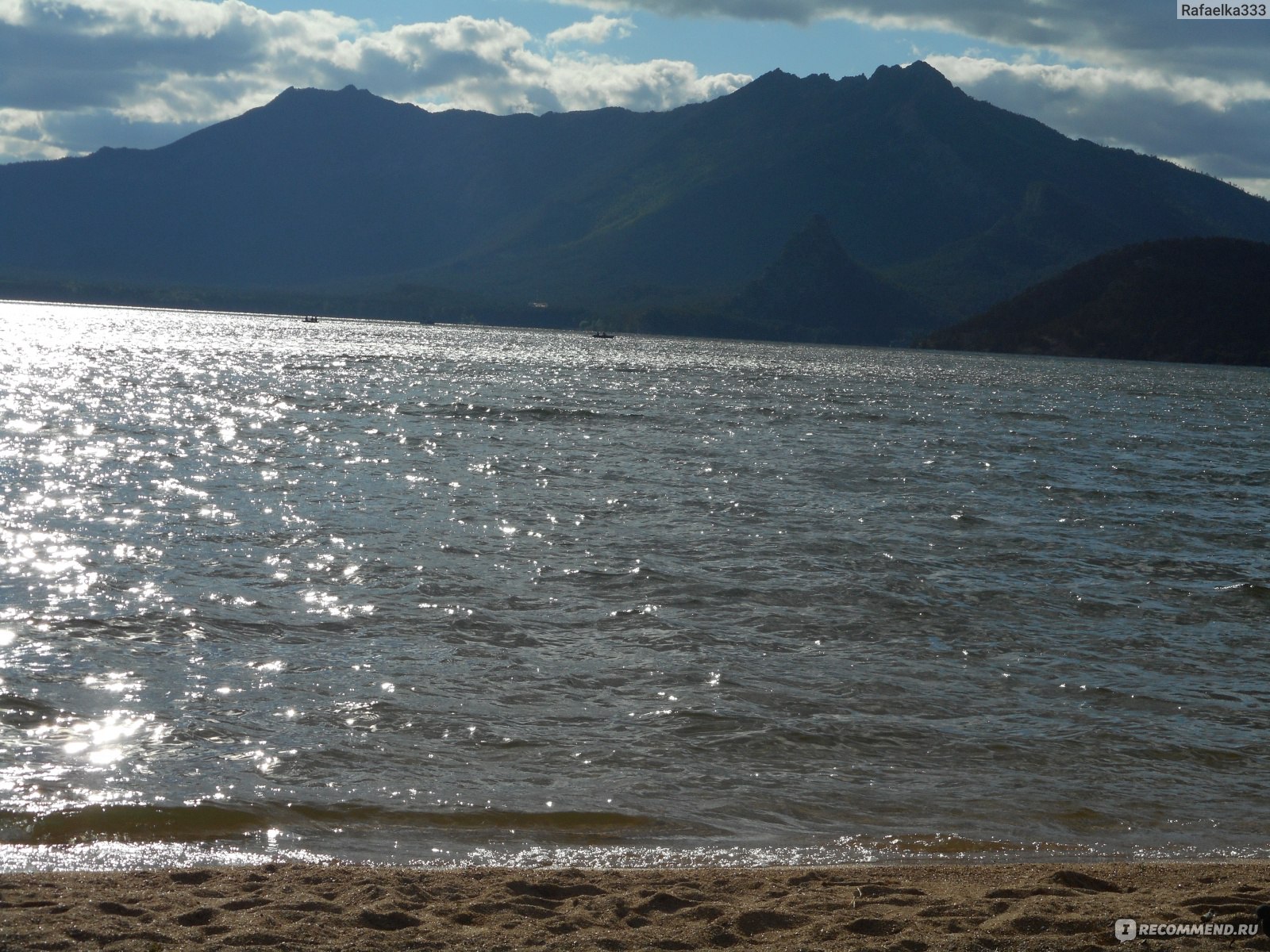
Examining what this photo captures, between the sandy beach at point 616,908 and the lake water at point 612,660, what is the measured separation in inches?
28.7

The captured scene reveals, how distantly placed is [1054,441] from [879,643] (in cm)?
3793

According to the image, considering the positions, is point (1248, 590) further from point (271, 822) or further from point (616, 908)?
point (271, 822)

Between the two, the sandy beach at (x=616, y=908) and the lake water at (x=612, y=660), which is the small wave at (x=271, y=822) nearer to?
the lake water at (x=612, y=660)

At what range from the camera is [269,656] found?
46.0 feet

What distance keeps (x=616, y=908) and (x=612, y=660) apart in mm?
6440

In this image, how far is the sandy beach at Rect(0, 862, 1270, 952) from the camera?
7562mm

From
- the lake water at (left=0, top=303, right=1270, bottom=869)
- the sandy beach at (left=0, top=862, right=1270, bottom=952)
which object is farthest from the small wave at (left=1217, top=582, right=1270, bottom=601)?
the sandy beach at (left=0, top=862, right=1270, bottom=952)

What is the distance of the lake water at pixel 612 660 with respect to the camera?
10297 millimetres

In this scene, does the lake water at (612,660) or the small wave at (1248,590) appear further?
the small wave at (1248,590)

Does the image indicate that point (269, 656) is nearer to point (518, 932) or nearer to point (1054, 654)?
point (518, 932)

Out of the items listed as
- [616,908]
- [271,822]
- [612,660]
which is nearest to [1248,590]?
[612,660]

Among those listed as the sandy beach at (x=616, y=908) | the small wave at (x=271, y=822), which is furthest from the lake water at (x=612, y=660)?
the sandy beach at (x=616, y=908)

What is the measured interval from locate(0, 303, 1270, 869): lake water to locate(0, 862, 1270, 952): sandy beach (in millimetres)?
728

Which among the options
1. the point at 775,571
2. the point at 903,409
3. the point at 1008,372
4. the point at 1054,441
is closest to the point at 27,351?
the point at 903,409
